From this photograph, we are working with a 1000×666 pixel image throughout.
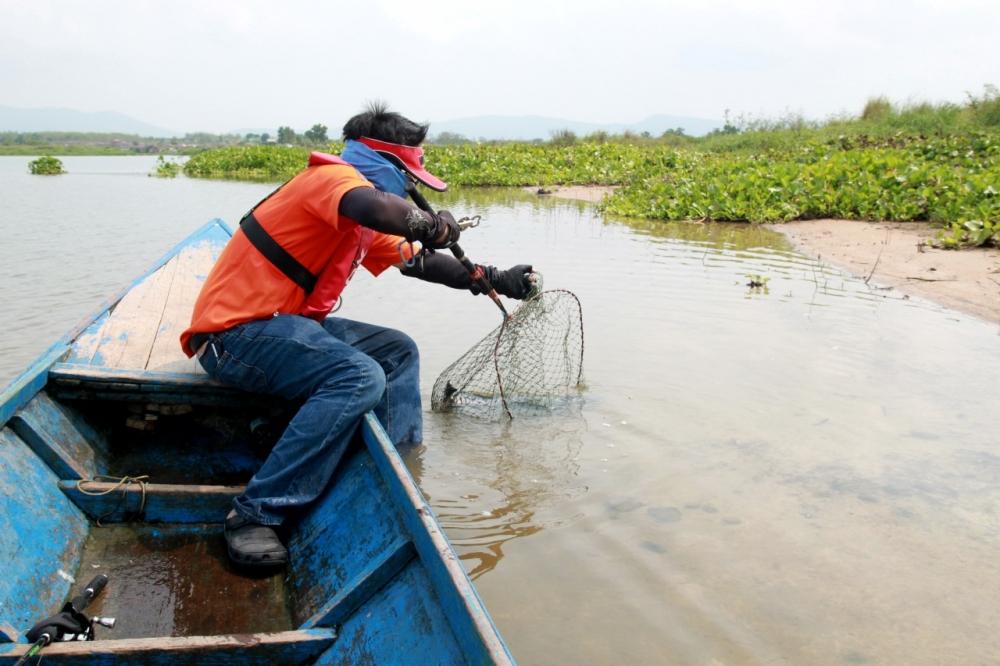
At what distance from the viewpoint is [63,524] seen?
9.34ft

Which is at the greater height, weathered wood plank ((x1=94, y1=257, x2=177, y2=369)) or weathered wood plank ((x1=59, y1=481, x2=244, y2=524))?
weathered wood plank ((x1=94, y1=257, x2=177, y2=369))

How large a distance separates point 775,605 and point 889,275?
6.63m

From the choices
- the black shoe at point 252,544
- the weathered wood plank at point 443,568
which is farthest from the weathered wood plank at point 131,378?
the weathered wood plank at point 443,568

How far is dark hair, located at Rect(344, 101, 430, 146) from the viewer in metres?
3.27

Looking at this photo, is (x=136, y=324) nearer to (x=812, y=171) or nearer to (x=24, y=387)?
(x=24, y=387)

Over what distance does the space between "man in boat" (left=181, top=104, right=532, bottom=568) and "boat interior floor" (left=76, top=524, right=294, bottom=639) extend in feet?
0.38

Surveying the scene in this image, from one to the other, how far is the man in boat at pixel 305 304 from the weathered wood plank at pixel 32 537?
0.54m

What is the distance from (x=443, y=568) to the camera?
2041mm

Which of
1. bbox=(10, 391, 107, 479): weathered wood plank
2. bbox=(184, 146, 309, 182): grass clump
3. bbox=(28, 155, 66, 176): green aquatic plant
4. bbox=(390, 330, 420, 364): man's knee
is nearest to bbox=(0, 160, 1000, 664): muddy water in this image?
bbox=(390, 330, 420, 364): man's knee

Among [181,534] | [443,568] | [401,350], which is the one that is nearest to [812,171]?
[401,350]

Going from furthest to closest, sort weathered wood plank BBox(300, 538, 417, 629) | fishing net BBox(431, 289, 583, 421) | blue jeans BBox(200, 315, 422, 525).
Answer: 1. fishing net BBox(431, 289, 583, 421)
2. blue jeans BBox(200, 315, 422, 525)
3. weathered wood plank BBox(300, 538, 417, 629)

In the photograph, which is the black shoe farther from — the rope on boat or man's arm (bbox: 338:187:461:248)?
man's arm (bbox: 338:187:461:248)

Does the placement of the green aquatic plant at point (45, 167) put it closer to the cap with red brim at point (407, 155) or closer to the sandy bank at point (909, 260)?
the sandy bank at point (909, 260)

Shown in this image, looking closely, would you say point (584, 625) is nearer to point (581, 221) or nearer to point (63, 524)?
point (63, 524)
